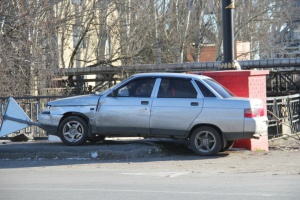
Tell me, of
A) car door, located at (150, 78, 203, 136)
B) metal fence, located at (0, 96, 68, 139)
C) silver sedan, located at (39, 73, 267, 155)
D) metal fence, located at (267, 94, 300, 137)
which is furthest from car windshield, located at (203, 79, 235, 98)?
metal fence, located at (0, 96, 68, 139)

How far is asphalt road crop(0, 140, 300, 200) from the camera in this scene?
8987 mm

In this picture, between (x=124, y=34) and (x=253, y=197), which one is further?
(x=124, y=34)

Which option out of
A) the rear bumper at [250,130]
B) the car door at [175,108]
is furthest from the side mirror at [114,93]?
the rear bumper at [250,130]

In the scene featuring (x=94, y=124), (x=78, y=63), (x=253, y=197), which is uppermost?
(x=78, y=63)

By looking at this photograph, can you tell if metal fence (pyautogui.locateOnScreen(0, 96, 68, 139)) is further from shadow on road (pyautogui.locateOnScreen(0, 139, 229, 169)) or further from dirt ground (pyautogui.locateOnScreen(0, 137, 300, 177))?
shadow on road (pyautogui.locateOnScreen(0, 139, 229, 169))

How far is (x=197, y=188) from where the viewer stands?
9.43 m

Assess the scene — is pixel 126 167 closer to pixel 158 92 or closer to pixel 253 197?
pixel 158 92

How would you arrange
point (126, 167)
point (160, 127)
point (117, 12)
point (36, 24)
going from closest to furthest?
point (126, 167) → point (160, 127) → point (36, 24) → point (117, 12)

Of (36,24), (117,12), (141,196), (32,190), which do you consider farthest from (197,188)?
(117,12)

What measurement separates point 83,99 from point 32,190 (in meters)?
4.79

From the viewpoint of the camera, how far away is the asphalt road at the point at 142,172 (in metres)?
8.99

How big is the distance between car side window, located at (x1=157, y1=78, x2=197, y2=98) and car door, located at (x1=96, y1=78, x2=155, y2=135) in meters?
0.26

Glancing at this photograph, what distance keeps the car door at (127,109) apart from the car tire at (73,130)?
40cm

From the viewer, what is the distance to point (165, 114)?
43.4 ft
